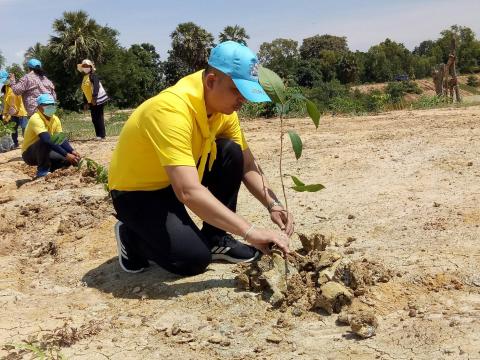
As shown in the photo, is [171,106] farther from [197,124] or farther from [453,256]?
[453,256]

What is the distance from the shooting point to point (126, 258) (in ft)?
8.53

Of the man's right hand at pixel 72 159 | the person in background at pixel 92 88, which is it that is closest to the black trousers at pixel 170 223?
the man's right hand at pixel 72 159

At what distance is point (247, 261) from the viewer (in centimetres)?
260

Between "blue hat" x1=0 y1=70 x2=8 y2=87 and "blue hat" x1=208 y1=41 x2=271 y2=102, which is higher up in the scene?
"blue hat" x1=0 y1=70 x2=8 y2=87

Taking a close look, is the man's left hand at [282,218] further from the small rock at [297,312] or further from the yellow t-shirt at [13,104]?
the yellow t-shirt at [13,104]

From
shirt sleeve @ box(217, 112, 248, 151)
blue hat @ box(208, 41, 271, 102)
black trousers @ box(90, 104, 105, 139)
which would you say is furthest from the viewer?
black trousers @ box(90, 104, 105, 139)

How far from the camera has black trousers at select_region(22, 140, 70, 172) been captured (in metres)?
5.04

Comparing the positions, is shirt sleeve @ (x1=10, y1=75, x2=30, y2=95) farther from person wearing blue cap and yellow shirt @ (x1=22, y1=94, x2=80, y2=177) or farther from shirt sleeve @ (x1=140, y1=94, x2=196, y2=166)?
shirt sleeve @ (x1=140, y1=94, x2=196, y2=166)

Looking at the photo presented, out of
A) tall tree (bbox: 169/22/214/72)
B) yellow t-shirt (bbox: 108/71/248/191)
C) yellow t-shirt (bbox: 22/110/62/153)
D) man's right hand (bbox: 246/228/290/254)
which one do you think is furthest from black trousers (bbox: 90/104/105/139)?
tall tree (bbox: 169/22/214/72)

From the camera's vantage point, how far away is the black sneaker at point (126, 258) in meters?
2.59

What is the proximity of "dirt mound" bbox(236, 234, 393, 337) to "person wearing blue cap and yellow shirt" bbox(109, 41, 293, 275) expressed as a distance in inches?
5.3

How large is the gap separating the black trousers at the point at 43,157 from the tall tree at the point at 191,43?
34560 mm

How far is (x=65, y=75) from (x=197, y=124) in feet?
100

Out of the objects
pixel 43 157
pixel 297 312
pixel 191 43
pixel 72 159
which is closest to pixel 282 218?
pixel 297 312
